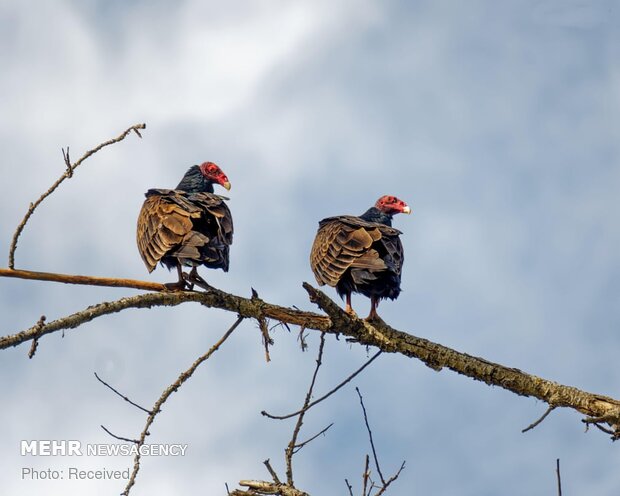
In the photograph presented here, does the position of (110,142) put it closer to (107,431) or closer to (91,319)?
(91,319)

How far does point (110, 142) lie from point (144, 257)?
139 centimetres

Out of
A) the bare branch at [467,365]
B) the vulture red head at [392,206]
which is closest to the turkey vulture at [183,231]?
the bare branch at [467,365]

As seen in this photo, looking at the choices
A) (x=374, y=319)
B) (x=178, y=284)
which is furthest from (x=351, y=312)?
(x=178, y=284)

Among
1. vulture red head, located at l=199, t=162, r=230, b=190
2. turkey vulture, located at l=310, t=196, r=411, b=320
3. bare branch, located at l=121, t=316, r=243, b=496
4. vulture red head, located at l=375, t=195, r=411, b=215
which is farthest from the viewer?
vulture red head, located at l=375, t=195, r=411, b=215

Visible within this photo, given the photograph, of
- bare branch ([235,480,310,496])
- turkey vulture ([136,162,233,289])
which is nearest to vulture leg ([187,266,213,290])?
turkey vulture ([136,162,233,289])

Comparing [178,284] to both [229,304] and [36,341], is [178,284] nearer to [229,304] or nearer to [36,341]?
[229,304]

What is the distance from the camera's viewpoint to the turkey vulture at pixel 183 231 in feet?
16.4

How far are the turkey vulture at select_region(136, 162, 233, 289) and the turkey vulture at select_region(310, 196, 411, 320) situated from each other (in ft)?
2.63

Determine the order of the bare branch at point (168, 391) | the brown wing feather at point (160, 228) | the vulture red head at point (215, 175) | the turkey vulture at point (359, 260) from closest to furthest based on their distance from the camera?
the bare branch at point (168, 391) < the brown wing feather at point (160, 228) < the turkey vulture at point (359, 260) < the vulture red head at point (215, 175)

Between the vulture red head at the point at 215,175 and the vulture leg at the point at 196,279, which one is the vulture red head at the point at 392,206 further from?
the vulture leg at the point at 196,279

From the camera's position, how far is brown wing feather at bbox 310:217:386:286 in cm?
545

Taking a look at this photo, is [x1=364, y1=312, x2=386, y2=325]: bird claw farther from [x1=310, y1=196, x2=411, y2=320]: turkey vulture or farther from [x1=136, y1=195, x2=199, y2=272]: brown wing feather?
[x1=136, y1=195, x2=199, y2=272]: brown wing feather

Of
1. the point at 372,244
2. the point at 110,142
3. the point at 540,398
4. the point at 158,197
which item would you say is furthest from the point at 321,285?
the point at 110,142

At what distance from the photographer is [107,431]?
13.5ft
